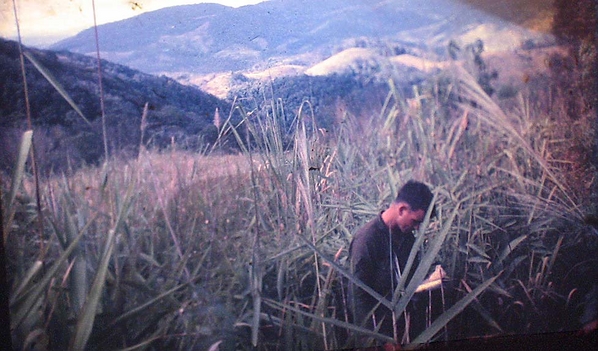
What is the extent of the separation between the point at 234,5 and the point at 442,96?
3.73ft

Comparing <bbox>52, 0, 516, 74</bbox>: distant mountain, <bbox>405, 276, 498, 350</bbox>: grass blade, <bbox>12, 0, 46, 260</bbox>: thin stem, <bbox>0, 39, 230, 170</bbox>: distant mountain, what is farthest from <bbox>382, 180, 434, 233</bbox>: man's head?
<bbox>12, 0, 46, 260</bbox>: thin stem

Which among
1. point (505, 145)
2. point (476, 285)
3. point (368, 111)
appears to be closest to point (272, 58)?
point (368, 111)

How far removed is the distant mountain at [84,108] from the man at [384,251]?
947mm

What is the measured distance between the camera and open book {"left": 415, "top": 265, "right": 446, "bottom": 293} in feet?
7.76

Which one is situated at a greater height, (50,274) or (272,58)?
(272,58)

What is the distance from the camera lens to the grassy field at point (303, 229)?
200 cm

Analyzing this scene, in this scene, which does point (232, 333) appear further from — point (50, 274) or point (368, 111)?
point (368, 111)

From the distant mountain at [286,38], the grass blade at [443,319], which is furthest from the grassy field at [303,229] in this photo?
the distant mountain at [286,38]

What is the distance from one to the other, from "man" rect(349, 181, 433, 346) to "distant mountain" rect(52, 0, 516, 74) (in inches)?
32.4

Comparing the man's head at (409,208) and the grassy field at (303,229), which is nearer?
the grassy field at (303,229)

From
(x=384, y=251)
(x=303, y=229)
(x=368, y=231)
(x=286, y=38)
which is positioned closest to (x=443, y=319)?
(x=384, y=251)

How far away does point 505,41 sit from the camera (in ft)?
8.17

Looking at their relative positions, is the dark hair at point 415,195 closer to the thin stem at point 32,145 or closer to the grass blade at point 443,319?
the grass blade at point 443,319

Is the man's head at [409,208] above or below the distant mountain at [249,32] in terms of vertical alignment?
below
